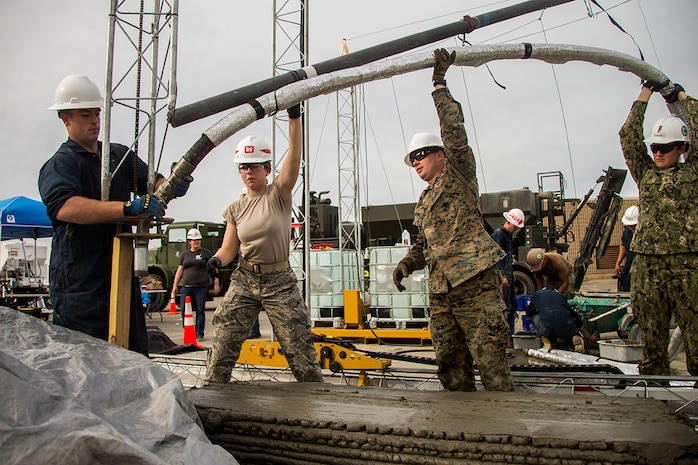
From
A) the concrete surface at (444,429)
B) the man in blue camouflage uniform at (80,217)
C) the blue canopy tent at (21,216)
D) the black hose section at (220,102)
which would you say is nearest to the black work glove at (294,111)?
the black hose section at (220,102)

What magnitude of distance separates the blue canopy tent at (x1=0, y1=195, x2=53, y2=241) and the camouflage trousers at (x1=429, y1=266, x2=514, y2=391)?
1160cm

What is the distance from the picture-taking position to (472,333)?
3.09 metres

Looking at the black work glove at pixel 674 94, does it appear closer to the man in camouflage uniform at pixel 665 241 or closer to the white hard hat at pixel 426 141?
the man in camouflage uniform at pixel 665 241

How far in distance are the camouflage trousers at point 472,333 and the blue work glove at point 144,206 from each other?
168 cm

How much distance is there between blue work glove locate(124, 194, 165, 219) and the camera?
2877mm

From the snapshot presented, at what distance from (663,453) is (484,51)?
3.14 m

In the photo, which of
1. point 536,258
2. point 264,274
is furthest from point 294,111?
point 536,258

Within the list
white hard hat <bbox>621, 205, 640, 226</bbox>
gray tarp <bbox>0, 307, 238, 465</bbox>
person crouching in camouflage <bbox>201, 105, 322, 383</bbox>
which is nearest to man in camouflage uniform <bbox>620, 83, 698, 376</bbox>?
person crouching in camouflage <bbox>201, 105, 322, 383</bbox>

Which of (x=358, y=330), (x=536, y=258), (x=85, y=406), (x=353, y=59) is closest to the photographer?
(x=85, y=406)

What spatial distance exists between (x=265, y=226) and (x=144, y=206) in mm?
891

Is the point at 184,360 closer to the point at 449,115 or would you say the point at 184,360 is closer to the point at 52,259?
the point at 52,259

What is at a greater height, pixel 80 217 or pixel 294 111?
pixel 294 111

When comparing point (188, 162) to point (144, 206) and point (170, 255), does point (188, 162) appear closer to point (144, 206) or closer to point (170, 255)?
point (144, 206)

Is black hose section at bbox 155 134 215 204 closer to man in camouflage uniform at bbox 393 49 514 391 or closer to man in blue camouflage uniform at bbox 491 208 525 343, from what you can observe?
man in camouflage uniform at bbox 393 49 514 391
